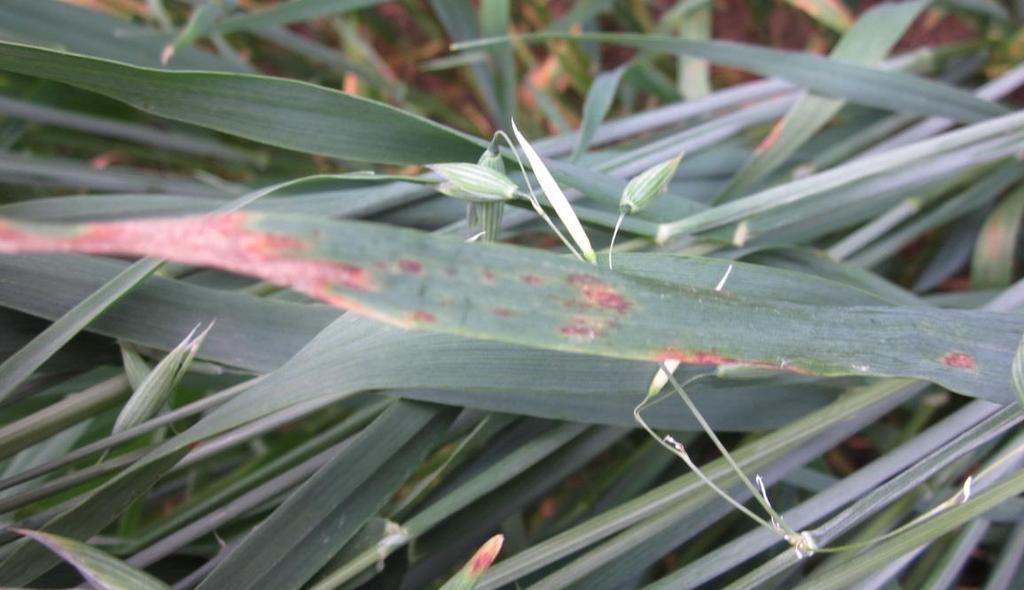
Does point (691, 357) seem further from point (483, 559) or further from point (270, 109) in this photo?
point (270, 109)

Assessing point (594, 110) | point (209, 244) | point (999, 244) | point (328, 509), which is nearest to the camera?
point (209, 244)

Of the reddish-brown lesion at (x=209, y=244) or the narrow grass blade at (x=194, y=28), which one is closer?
the reddish-brown lesion at (x=209, y=244)

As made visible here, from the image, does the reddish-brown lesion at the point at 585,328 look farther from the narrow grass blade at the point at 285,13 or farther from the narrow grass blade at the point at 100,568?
the narrow grass blade at the point at 285,13

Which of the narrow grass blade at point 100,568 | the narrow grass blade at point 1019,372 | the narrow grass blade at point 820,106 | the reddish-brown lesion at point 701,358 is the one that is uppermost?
the narrow grass blade at point 820,106

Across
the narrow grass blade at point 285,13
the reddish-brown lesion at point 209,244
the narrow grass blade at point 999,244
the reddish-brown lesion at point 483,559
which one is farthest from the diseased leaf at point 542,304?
the narrow grass blade at point 285,13

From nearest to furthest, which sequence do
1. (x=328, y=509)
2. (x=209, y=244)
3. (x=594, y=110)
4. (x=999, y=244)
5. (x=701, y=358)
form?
(x=209, y=244)
(x=701, y=358)
(x=328, y=509)
(x=594, y=110)
(x=999, y=244)

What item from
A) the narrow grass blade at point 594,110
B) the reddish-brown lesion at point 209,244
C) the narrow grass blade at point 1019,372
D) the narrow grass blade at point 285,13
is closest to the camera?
the reddish-brown lesion at point 209,244

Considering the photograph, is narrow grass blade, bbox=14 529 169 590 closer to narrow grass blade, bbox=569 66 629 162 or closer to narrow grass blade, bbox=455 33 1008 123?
narrow grass blade, bbox=569 66 629 162

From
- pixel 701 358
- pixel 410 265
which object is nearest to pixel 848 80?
pixel 701 358
